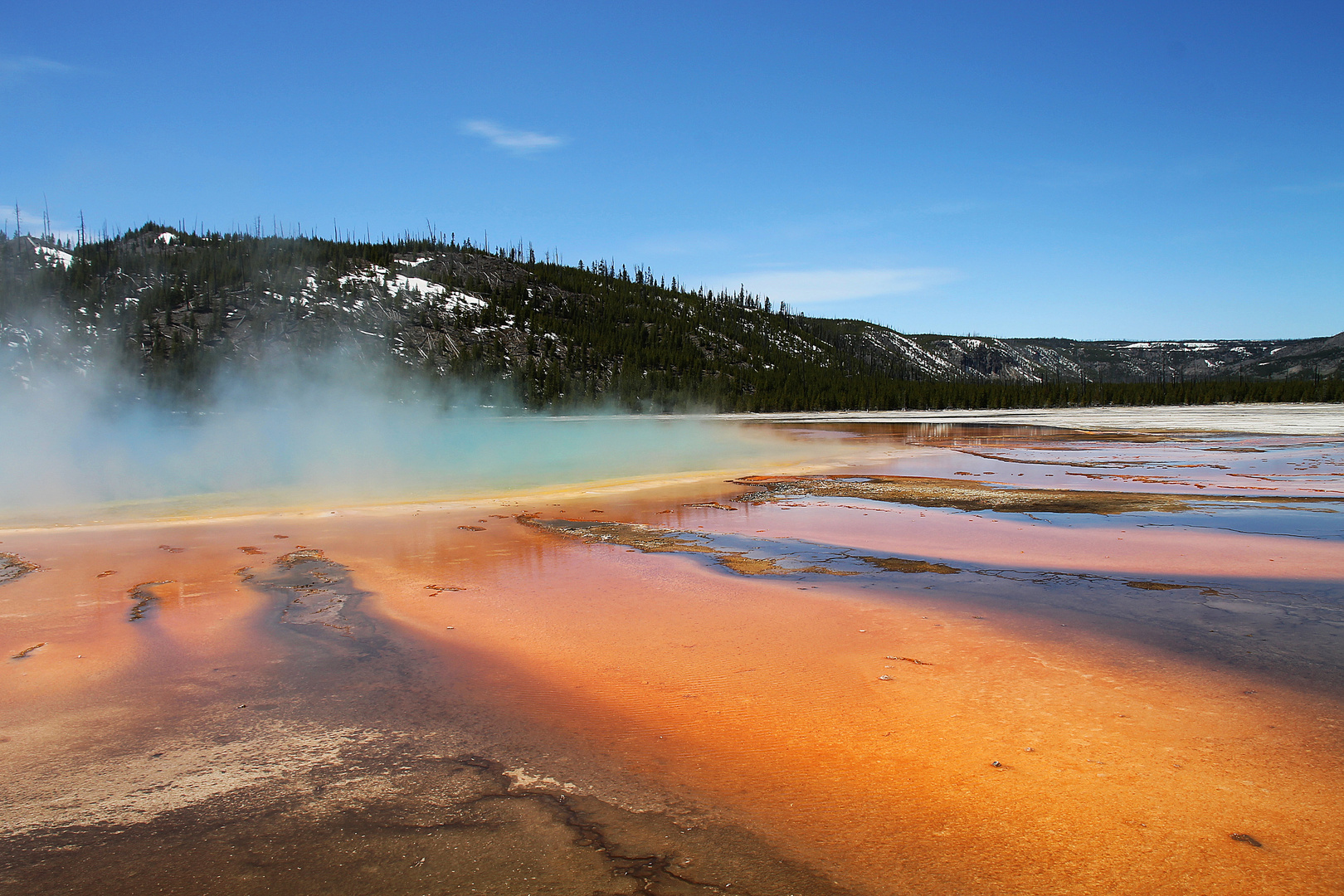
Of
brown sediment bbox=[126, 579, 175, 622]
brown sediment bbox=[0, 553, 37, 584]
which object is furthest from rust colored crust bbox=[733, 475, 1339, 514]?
brown sediment bbox=[0, 553, 37, 584]

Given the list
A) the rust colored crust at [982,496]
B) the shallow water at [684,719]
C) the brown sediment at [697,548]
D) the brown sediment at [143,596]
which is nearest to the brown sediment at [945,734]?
the shallow water at [684,719]

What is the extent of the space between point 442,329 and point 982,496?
437 ft

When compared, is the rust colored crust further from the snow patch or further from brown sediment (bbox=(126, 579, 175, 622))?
the snow patch

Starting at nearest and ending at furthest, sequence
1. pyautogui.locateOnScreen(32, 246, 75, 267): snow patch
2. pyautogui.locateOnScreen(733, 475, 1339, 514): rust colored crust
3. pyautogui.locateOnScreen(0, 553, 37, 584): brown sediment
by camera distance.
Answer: pyautogui.locateOnScreen(0, 553, 37, 584): brown sediment < pyautogui.locateOnScreen(733, 475, 1339, 514): rust colored crust < pyautogui.locateOnScreen(32, 246, 75, 267): snow patch

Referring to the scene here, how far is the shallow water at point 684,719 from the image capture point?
138 inches

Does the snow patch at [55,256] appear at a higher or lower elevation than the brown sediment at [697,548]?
higher

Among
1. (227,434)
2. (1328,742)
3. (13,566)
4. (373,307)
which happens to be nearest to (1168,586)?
(1328,742)

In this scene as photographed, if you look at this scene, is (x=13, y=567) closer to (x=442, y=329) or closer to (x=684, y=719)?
(x=684, y=719)

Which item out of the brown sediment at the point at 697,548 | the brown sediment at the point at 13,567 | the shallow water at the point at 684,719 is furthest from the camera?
the brown sediment at the point at 697,548

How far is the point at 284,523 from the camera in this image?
43.7 feet

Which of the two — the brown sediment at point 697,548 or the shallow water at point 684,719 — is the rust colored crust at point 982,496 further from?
the brown sediment at point 697,548

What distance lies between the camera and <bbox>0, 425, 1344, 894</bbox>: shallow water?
11.5ft

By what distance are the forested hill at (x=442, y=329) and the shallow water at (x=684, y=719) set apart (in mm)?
100106

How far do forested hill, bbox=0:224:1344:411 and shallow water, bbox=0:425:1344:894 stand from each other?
100106 mm
